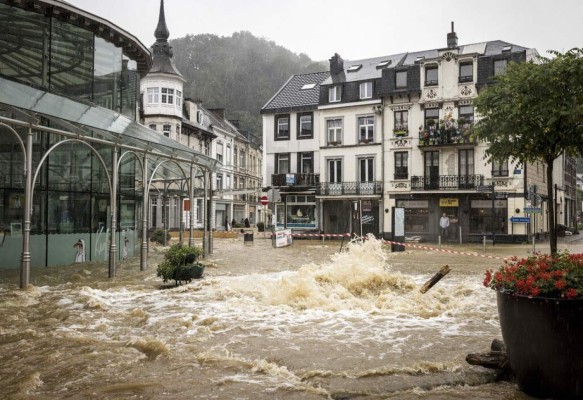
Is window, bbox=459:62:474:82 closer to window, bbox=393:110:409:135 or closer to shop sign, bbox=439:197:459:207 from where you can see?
window, bbox=393:110:409:135

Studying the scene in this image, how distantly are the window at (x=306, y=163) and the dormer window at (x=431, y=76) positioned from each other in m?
10.8

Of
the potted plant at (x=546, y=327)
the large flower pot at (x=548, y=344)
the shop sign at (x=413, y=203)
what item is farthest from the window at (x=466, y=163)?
the large flower pot at (x=548, y=344)

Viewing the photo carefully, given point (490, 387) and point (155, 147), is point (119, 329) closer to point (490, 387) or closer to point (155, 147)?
point (490, 387)

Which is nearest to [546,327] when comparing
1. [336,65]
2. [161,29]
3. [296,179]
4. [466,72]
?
[466,72]

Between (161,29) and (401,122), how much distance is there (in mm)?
25536

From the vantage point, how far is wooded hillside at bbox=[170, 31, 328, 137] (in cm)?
8081

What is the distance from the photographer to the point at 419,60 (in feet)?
119

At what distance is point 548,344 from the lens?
4430mm

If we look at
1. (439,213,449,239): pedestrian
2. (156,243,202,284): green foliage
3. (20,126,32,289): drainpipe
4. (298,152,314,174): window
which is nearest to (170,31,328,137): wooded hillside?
(298,152,314,174): window

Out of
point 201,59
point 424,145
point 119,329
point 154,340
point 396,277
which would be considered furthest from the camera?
point 201,59

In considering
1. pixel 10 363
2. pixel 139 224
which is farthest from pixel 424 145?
pixel 10 363

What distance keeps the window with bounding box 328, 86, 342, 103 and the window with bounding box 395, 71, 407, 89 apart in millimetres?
4812

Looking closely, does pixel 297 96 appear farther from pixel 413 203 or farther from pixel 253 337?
pixel 253 337

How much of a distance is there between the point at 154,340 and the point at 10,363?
1786mm
